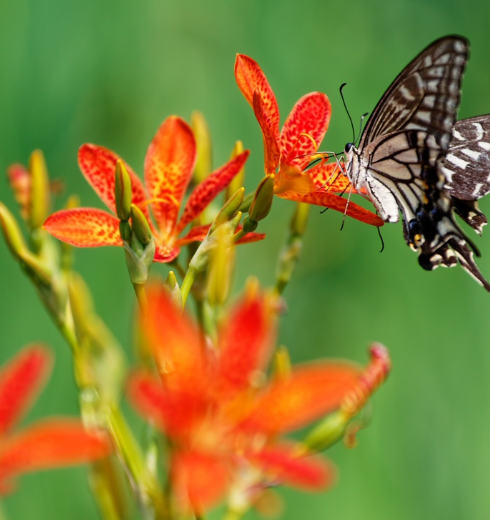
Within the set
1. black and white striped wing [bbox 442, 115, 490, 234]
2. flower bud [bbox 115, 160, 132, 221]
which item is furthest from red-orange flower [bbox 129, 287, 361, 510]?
black and white striped wing [bbox 442, 115, 490, 234]

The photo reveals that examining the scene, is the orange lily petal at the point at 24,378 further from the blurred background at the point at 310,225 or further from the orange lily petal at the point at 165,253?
the blurred background at the point at 310,225

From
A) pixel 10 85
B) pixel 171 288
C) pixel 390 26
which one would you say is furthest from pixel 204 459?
pixel 390 26

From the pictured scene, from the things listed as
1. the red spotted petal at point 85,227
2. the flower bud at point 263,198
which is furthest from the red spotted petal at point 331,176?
the red spotted petal at point 85,227

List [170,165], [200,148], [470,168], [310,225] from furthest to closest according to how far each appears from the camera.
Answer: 1. [310,225]
2. [470,168]
3. [200,148]
4. [170,165]

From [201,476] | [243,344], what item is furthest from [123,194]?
[201,476]

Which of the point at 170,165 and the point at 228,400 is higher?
the point at 170,165

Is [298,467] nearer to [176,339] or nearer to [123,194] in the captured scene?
[176,339]

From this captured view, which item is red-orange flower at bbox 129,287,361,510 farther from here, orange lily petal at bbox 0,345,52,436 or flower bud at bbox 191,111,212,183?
flower bud at bbox 191,111,212,183
